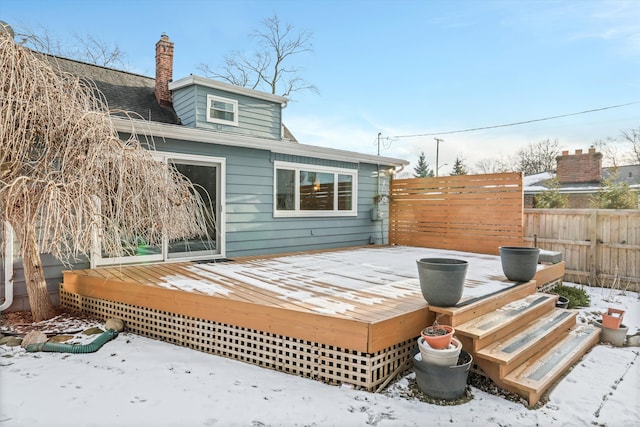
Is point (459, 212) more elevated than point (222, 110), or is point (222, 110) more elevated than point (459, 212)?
point (222, 110)

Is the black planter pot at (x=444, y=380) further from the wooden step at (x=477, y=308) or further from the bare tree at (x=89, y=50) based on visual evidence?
the bare tree at (x=89, y=50)

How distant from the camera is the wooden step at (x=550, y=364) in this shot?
2.62 m

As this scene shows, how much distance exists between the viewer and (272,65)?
→ 50.8 ft

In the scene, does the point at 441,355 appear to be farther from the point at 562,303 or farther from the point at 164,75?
the point at 164,75

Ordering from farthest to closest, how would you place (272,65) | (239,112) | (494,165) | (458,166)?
1. (494,165)
2. (458,166)
3. (272,65)
4. (239,112)

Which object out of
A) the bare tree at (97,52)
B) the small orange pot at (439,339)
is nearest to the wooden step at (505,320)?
the small orange pot at (439,339)

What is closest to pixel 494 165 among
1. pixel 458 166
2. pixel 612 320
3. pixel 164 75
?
pixel 458 166

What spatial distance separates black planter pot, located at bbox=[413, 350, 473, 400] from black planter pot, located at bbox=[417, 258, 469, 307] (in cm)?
58

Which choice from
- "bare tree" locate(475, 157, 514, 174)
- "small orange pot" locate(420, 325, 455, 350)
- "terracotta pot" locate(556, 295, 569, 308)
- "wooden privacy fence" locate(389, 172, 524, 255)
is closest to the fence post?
"wooden privacy fence" locate(389, 172, 524, 255)

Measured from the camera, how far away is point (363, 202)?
8.29 meters

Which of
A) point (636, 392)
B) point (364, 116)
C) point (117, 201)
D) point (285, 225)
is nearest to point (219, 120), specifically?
point (285, 225)

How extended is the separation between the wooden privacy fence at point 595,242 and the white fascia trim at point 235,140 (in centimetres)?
354

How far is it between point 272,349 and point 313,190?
15.0ft

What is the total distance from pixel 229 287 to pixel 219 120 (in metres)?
4.73
